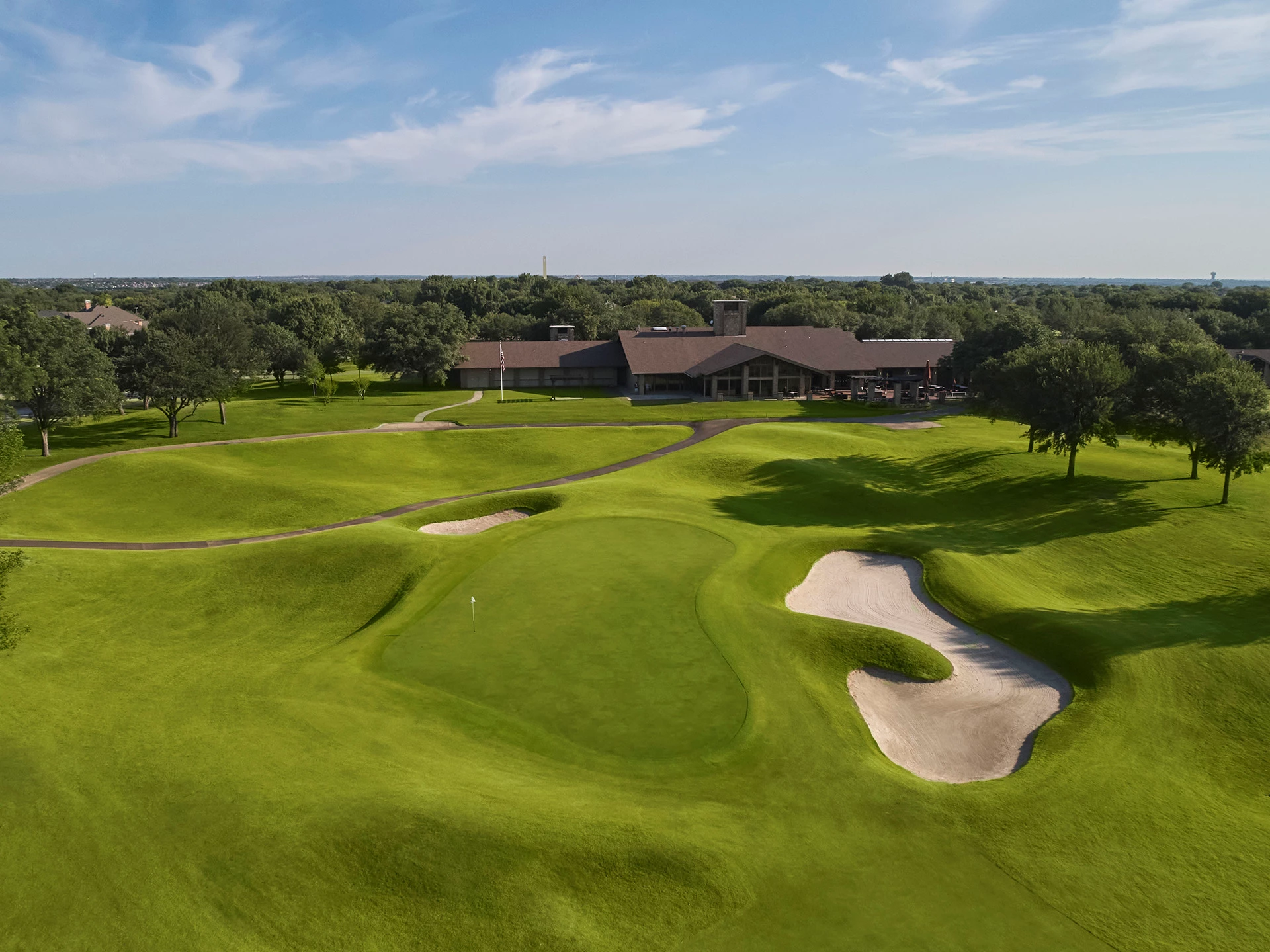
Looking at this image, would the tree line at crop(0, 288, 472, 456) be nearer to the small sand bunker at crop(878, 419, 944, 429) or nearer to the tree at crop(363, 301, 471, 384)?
the tree at crop(363, 301, 471, 384)

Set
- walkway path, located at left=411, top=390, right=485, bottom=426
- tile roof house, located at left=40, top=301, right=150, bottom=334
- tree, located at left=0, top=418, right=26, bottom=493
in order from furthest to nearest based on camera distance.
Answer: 1. tile roof house, located at left=40, top=301, right=150, bottom=334
2. walkway path, located at left=411, top=390, right=485, bottom=426
3. tree, located at left=0, top=418, right=26, bottom=493

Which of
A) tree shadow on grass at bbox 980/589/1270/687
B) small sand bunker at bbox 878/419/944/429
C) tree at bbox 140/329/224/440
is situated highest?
tree at bbox 140/329/224/440

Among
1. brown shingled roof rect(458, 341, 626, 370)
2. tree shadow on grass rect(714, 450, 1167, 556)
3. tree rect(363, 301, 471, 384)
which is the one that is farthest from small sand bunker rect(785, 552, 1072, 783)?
tree rect(363, 301, 471, 384)

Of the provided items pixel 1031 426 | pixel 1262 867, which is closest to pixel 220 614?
pixel 1262 867

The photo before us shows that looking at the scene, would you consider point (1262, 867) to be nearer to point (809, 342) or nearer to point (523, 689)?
point (523, 689)

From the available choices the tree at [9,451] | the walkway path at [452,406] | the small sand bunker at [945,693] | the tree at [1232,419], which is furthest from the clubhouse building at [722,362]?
the tree at [9,451]

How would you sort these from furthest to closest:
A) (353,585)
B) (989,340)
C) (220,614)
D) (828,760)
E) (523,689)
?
(989,340), (353,585), (220,614), (523,689), (828,760)
